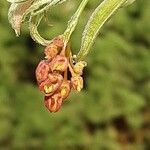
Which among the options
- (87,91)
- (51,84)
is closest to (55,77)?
(51,84)

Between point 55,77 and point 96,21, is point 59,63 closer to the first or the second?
point 55,77

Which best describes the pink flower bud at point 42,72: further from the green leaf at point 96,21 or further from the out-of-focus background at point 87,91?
the out-of-focus background at point 87,91

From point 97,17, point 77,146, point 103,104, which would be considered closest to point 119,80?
point 103,104

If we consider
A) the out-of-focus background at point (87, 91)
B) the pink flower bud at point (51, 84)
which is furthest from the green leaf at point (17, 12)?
the out-of-focus background at point (87, 91)

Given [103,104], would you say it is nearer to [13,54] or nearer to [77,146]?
[77,146]

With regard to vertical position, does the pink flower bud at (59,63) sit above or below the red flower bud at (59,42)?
below

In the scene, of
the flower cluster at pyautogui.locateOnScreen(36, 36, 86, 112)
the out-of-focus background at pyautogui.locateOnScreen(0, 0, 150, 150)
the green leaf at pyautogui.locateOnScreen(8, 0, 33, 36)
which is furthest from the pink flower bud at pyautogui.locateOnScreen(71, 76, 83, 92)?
the out-of-focus background at pyautogui.locateOnScreen(0, 0, 150, 150)

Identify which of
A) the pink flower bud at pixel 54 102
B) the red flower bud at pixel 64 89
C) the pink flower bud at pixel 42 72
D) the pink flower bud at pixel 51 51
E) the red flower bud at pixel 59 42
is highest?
the red flower bud at pixel 59 42
